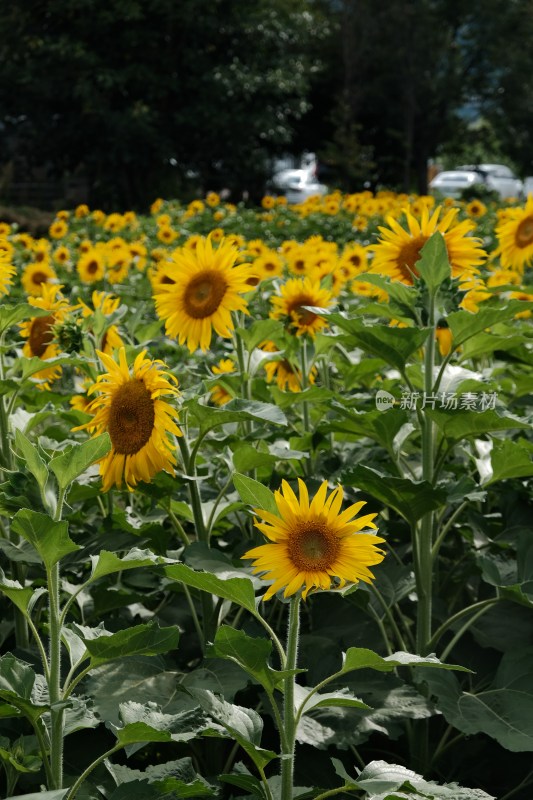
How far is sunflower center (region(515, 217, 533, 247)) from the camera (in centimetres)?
351

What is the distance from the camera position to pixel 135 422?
85.7 inches

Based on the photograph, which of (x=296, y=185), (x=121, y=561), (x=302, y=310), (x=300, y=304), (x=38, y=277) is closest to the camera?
(x=121, y=561)

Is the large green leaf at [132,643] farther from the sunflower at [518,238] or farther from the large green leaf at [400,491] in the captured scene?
the sunflower at [518,238]

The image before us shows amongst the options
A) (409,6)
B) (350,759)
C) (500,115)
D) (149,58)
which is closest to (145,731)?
(350,759)

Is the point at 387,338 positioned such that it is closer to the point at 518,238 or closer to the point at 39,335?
the point at 39,335

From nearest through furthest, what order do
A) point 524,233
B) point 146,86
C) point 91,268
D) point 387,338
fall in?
point 387,338 → point 524,233 → point 91,268 → point 146,86

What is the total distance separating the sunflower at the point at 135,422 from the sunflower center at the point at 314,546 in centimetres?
52

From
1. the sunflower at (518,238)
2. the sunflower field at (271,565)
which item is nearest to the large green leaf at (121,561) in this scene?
the sunflower field at (271,565)

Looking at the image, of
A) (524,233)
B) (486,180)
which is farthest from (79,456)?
(486,180)

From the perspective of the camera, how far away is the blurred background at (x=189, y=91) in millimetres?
21797

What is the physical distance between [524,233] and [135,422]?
1.85 meters

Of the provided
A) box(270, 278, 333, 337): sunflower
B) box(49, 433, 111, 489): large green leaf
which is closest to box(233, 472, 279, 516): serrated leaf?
box(49, 433, 111, 489): large green leaf

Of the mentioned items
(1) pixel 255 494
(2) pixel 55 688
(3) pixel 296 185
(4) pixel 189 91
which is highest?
(4) pixel 189 91

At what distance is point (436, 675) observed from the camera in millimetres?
2129
